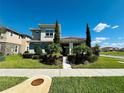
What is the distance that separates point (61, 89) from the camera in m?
5.85

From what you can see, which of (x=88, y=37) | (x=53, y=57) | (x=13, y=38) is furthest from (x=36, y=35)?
(x=53, y=57)

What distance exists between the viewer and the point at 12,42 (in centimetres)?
2905

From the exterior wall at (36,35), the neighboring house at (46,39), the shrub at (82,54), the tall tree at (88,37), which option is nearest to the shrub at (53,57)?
the shrub at (82,54)

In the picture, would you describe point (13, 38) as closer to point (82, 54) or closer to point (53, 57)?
point (53, 57)

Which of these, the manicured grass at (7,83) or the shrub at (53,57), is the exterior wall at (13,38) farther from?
the manicured grass at (7,83)

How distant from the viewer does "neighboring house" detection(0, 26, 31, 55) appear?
26.1 meters

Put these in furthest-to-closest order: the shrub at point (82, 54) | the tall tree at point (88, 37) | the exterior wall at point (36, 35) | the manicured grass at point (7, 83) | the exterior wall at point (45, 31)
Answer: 1. the exterior wall at point (36, 35)
2. the exterior wall at point (45, 31)
3. the tall tree at point (88, 37)
4. the shrub at point (82, 54)
5. the manicured grass at point (7, 83)

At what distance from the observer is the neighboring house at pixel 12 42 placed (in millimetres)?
26062

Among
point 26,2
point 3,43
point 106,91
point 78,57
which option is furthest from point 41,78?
point 3,43

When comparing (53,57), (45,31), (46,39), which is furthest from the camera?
(45,31)

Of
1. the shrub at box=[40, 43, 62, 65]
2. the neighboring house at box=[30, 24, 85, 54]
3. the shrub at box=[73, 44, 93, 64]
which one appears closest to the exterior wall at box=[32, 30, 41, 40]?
the neighboring house at box=[30, 24, 85, 54]

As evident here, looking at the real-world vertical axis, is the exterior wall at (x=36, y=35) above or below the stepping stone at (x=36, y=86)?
above

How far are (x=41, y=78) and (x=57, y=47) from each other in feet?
42.5

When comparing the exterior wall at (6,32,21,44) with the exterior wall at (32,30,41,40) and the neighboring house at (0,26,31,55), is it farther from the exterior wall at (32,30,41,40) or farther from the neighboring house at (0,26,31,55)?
the exterior wall at (32,30,41,40)
